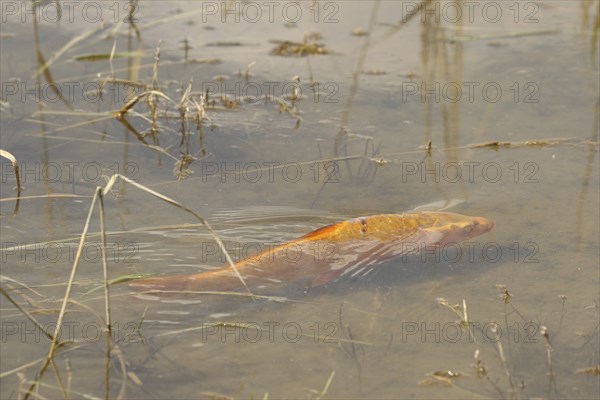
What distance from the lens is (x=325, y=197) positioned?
5.32m

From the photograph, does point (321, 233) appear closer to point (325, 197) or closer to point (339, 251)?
point (339, 251)

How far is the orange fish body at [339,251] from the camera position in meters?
4.31

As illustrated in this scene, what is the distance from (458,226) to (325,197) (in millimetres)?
845

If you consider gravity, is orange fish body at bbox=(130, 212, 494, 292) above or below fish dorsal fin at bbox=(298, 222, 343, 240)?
below

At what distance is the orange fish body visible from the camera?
14.1ft

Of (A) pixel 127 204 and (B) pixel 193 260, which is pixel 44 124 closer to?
(A) pixel 127 204

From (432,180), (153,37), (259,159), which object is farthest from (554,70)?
(153,37)

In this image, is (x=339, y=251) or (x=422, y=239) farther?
(x=422, y=239)

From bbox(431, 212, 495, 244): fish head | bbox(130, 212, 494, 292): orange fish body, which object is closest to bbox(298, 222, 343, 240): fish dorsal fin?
bbox(130, 212, 494, 292): orange fish body

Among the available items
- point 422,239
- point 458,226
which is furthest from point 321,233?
point 458,226

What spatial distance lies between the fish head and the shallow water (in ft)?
0.26

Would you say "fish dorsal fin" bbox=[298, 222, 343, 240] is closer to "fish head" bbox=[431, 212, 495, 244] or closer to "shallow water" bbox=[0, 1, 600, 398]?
"shallow water" bbox=[0, 1, 600, 398]

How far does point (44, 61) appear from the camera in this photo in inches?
270

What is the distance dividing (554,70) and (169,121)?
275 cm
